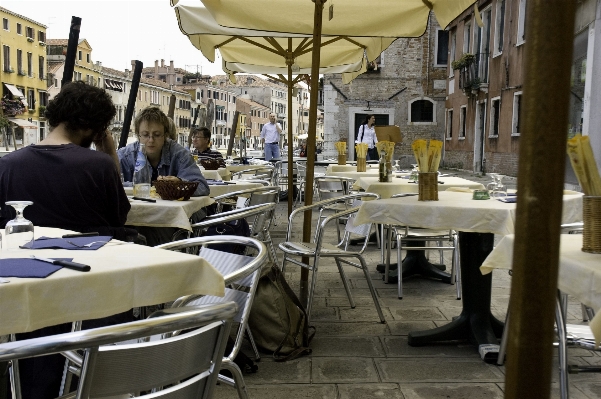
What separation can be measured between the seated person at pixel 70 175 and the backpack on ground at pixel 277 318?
82 cm

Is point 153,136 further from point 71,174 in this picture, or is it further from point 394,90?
point 394,90

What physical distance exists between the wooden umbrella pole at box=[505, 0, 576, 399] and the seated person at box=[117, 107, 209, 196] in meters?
3.89

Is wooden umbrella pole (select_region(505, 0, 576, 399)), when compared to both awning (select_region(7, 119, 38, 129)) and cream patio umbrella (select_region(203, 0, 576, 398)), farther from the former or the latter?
awning (select_region(7, 119, 38, 129))

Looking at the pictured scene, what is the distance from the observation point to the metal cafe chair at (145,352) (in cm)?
114

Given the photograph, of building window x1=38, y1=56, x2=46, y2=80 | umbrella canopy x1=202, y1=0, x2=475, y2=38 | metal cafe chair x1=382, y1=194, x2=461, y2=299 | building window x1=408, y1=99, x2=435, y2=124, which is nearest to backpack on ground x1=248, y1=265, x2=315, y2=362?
metal cafe chair x1=382, y1=194, x2=461, y2=299

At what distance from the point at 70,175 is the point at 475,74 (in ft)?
75.1

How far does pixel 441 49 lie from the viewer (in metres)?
29.6

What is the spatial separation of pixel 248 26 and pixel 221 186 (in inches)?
51.4

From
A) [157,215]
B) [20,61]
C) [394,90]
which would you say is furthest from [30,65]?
[157,215]

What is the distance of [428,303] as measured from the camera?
485cm

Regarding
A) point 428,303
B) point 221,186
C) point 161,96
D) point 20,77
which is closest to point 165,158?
point 221,186

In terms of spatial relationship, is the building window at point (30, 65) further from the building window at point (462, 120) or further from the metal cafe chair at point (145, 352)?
the metal cafe chair at point (145, 352)

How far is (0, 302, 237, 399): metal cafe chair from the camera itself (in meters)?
1.14

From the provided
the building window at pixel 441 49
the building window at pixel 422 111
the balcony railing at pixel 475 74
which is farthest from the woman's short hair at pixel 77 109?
the building window at pixel 441 49
